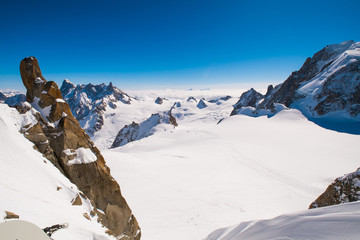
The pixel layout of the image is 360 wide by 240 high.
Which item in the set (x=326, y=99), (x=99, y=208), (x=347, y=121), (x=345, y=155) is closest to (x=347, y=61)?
(x=326, y=99)

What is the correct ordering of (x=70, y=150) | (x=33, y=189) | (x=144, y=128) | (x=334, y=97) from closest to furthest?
1. (x=33, y=189)
2. (x=70, y=150)
3. (x=334, y=97)
4. (x=144, y=128)

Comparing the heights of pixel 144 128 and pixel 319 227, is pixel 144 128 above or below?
below

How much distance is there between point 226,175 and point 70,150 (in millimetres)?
18448

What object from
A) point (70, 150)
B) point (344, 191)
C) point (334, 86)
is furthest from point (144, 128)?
point (344, 191)

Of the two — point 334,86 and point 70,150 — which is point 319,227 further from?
point 334,86

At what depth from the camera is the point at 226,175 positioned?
72.1 ft

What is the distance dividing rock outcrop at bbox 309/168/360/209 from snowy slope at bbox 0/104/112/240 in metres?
11.7

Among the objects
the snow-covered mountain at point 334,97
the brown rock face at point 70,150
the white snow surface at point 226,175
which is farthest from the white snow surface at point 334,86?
the brown rock face at point 70,150

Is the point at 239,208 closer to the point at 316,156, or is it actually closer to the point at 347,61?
the point at 316,156

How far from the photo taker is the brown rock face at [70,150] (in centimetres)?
966

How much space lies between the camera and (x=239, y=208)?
51.1 feet

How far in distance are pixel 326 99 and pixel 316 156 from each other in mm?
26219

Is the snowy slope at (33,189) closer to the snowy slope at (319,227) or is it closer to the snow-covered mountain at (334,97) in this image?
the snowy slope at (319,227)

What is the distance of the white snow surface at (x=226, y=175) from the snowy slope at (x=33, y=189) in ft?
23.4
